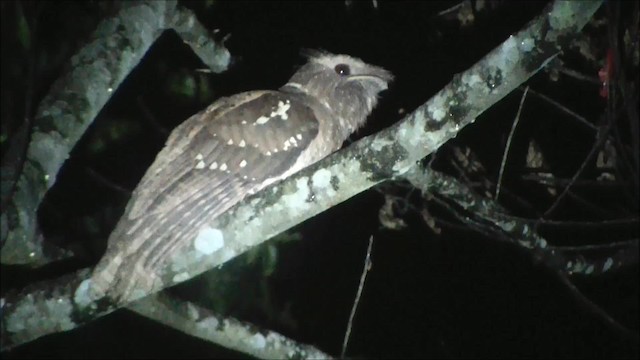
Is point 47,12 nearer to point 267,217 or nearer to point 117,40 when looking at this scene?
point 117,40

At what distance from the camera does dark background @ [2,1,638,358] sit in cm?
405

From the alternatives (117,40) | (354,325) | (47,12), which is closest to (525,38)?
(117,40)

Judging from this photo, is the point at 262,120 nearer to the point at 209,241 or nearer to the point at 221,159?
the point at 221,159

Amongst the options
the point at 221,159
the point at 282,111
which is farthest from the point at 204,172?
the point at 282,111

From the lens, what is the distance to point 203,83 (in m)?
4.14

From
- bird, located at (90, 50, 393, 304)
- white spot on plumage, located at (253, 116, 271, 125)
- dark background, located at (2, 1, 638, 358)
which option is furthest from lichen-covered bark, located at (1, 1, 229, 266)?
white spot on plumage, located at (253, 116, 271, 125)

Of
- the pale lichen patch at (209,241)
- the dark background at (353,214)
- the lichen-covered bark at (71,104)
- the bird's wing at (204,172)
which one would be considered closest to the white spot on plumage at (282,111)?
the bird's wing at (204,172)

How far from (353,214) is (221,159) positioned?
3061 millimetres

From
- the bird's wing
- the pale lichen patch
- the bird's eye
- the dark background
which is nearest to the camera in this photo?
the pale lichen patch

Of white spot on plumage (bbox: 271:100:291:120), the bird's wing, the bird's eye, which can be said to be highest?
the bird's eye

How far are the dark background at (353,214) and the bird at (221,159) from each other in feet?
1.67

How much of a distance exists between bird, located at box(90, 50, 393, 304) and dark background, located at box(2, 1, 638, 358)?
509 mm

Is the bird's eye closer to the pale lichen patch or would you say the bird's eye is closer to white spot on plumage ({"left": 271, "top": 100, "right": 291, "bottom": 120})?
white spot on plumage ({"left": 271, "top": 100, "right": 291, "bottom": 120})

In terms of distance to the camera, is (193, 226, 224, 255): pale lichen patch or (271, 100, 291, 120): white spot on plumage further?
(271, 100, 291, 120): white spot on plumage
